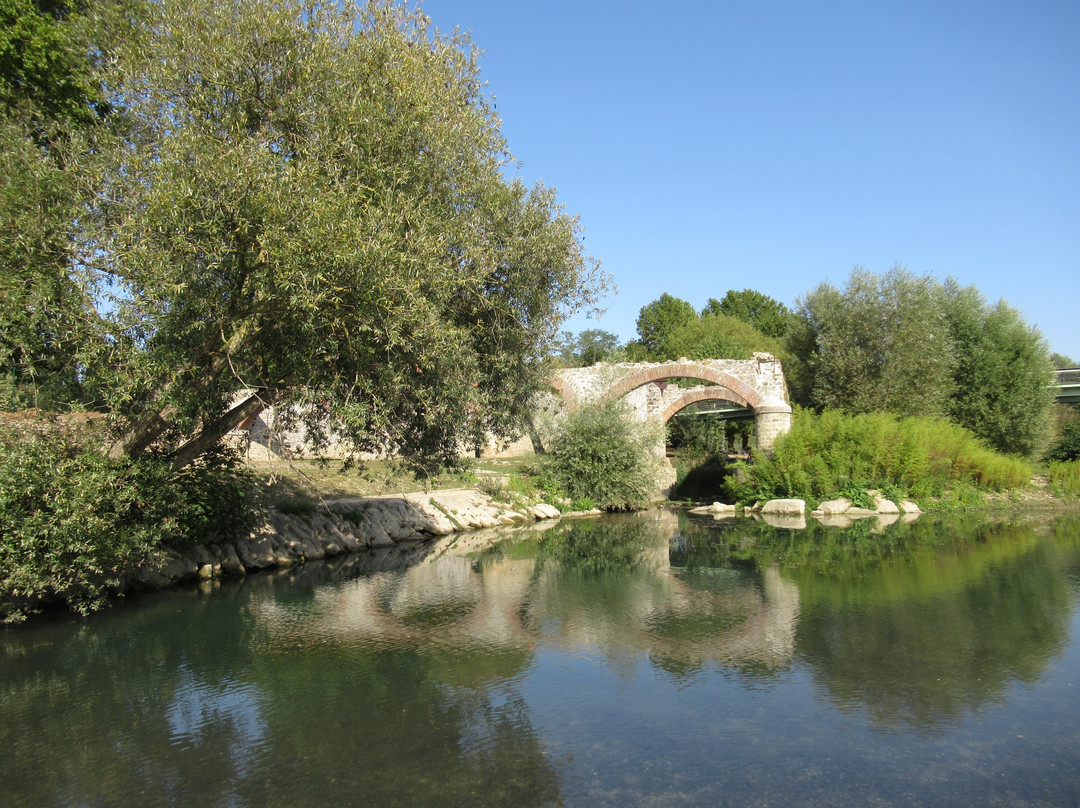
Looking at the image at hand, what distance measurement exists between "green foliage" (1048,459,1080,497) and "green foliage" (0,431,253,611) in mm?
25123

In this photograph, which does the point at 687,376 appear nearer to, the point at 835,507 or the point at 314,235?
the point at 835,507

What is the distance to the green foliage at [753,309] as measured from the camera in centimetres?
5653

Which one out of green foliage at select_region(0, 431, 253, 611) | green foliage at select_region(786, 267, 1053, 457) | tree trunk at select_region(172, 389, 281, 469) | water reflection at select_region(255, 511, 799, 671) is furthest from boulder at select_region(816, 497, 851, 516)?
green foliage at select_region(0, 431, 253, 611)

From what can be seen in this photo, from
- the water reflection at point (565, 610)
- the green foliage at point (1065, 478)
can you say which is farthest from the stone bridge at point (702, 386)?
the water reflection at point (565, 610)

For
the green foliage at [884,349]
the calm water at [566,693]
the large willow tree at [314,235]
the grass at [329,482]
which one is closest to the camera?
the calm water at [566,693]

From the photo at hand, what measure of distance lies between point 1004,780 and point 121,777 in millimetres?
5822

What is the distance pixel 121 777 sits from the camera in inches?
201

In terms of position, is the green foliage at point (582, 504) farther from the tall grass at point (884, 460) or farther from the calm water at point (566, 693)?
the calm water at point (566, 693)

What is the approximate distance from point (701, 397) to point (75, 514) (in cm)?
2297

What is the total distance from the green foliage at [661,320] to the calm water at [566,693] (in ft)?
138

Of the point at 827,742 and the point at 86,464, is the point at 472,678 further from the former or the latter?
the point at 86,464

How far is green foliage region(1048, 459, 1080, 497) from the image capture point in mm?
23312

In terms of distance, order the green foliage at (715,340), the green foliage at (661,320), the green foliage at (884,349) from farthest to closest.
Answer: the green foliage at (661,320) < the green foliage at (715,340) < the green foliage at (884,349)

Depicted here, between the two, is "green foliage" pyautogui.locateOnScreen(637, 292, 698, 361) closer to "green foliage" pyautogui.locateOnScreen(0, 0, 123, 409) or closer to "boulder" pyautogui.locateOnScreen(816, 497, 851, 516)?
"boulder" pyautogui.locateOnScreen(816, 497, 851, 516)
